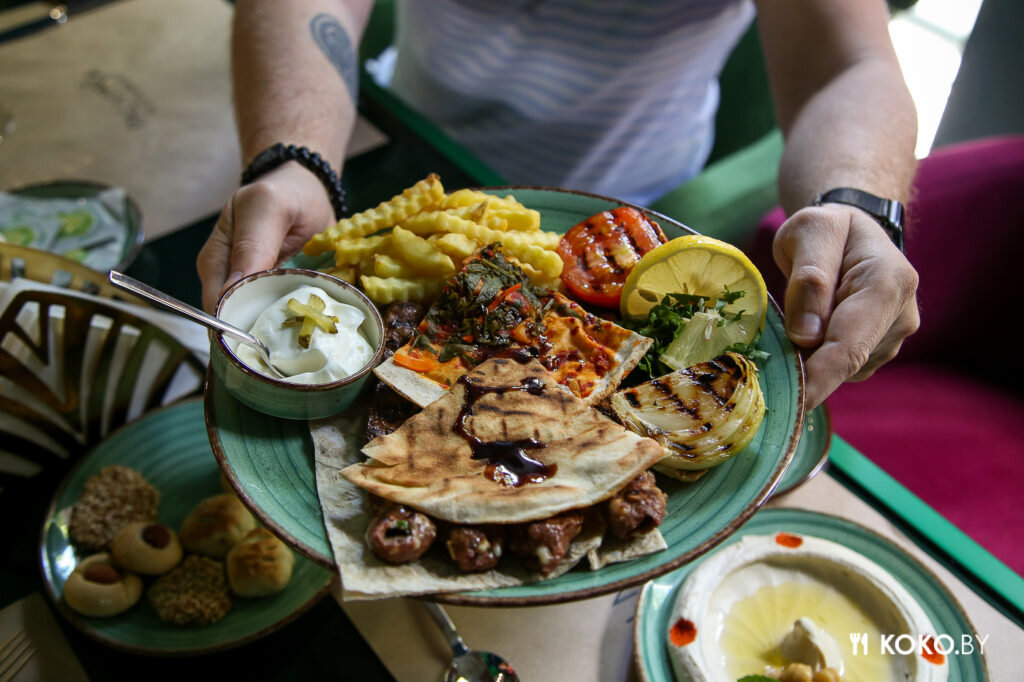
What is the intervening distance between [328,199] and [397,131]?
1.21m

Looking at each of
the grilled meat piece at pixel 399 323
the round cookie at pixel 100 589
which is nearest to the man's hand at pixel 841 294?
the grilled meat piece at pixel 399 323

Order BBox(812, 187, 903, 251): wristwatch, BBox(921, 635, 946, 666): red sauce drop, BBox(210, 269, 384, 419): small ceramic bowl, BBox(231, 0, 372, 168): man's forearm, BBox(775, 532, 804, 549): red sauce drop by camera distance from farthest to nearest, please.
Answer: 1. BBox(231, 0, 372, 168): man's forearm
2. BBox(812, 187, 903, 251): wristwatch
3. BBox(775, 532, 804, 549): red sauce drop
4. BBox(921, 635, 946, 666): red sauce drop
5. BBox(210, 269, 384, 419): small ceramic bowl

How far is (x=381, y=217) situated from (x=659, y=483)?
1.16 m

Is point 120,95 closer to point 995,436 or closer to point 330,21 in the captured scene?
point 330,21

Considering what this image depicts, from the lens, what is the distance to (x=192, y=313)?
175 centimetres

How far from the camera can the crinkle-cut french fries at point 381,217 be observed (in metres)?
2.20

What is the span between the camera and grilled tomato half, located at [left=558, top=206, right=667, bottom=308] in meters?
2.19

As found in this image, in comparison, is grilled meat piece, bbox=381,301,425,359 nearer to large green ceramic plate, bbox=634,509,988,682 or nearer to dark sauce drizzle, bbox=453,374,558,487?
dark sauce drizzle, bbox=453,374,558,487

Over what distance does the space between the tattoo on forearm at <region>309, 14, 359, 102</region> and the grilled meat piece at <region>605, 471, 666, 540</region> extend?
247cm

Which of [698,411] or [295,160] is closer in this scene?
[698,411]

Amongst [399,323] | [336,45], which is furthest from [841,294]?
[336,45]

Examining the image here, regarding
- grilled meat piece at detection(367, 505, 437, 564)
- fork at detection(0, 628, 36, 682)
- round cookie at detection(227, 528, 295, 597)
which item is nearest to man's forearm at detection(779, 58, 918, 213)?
grilled meat piece at detection(367, 505, 437, 564)

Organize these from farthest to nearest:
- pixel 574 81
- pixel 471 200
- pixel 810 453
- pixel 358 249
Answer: pixel 574 81, pixel 810 453, pixel 471 200, pixel 358 249

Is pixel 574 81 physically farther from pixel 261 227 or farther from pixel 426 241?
pixel 261 227
